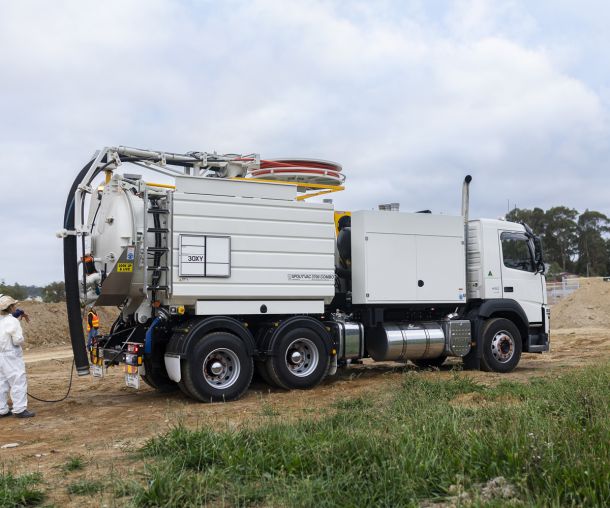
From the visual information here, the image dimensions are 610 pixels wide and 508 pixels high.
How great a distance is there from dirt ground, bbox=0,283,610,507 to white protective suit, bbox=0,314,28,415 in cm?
28

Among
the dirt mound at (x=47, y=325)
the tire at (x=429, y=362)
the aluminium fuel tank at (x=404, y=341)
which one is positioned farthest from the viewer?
the dirt mound at (x=47, y=325)

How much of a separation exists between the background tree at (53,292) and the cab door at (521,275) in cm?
3654

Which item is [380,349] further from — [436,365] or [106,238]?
[106,238]

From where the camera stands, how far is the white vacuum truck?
1063 centimetres

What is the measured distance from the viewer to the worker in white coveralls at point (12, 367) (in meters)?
10.0

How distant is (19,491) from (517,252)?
442 inches

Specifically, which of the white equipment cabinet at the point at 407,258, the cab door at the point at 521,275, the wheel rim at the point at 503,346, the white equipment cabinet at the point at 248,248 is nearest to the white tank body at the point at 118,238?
the white equipment cabinet at the point at 248,248

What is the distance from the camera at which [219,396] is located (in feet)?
35.1

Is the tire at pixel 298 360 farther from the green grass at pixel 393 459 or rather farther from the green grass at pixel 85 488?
the green grass at pixel 85 488

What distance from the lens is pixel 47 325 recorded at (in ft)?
95.7

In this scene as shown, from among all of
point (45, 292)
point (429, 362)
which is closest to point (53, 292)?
point (45, 292)

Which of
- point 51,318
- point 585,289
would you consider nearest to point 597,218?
point 585,289

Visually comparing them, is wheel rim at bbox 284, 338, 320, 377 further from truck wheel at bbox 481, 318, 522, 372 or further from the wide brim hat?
the wide brim hat

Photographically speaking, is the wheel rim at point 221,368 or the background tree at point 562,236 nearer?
the wheel rim at point 221,368
